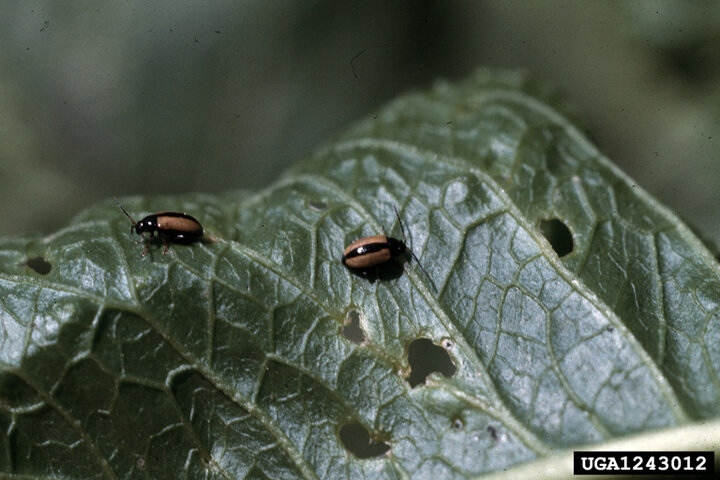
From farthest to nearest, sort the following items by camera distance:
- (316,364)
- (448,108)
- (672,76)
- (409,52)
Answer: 1. (409,52)
2. (672,76)
3. (448,108)
4. (316,364)

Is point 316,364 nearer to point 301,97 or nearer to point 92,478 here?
point 92,478

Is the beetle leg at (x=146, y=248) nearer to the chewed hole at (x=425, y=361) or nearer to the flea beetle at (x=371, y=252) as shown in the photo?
the flea beetle at (x=371, y=252)

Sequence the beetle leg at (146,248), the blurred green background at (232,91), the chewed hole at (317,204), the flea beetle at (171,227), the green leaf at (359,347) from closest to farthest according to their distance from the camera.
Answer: the green leaf at (359,347)
the beetle leg at (146,248)
the flea beetle at (171,227)
the chewed hole at (317,204)
the blurred green background at (232,91)

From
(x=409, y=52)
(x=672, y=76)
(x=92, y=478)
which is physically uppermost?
(x=409, y=52)

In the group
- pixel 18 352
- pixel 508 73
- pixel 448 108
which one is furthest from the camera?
pixel 508 73

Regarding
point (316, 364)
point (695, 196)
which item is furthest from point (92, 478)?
point (695, 196)

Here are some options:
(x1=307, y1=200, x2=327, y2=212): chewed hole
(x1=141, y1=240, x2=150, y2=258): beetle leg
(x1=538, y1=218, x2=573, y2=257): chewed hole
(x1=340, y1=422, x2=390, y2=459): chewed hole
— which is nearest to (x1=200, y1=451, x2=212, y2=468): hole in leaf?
(x1=340, y1=422, x2=390, y2=459): chewed hole

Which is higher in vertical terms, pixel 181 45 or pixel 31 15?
pixel 31 15

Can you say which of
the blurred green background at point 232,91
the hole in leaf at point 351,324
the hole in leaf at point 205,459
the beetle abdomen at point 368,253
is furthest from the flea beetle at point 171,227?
the blurred green background at point 232,91
